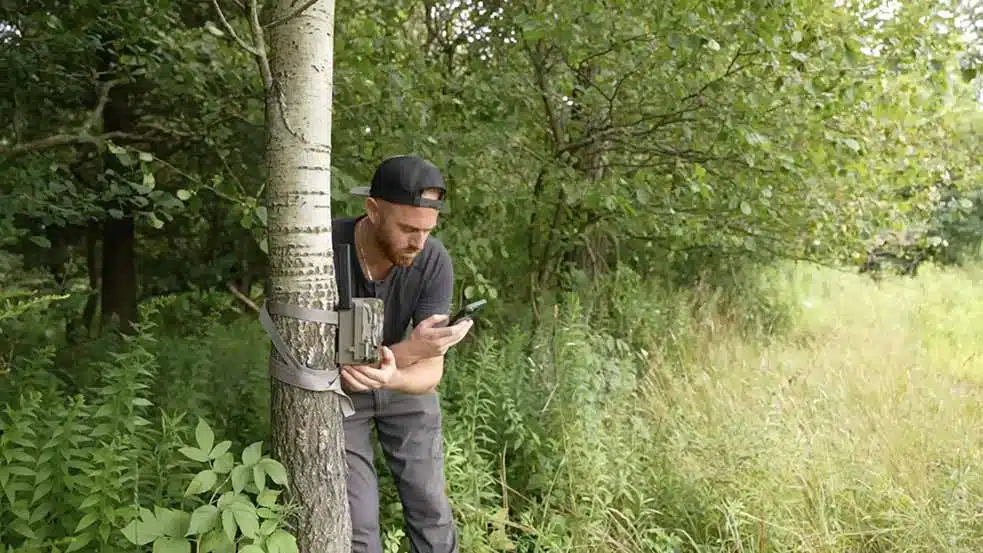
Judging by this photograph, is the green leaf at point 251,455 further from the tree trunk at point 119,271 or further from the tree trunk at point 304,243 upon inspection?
the tree trunk at point 119,271

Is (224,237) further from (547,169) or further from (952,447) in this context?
(952,447)

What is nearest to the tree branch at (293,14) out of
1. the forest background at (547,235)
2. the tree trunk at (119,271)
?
the forest background at (547,235)

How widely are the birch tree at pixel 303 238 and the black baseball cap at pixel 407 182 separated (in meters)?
0.38

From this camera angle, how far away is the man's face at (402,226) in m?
2.35

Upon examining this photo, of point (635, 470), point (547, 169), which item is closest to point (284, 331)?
point (635, 470)

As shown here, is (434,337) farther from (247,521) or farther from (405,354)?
(247,521)

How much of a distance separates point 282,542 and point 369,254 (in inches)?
43.9

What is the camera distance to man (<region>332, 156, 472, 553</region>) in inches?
91.5

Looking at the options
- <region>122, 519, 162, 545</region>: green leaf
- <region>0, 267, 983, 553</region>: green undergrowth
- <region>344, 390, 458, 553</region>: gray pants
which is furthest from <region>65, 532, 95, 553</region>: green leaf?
<region>344, 390, 458, 553</region>: gray pants

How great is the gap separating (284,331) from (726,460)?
2.65 meters

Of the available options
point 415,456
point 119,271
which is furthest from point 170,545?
point 119,271

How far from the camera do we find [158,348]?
180 inches

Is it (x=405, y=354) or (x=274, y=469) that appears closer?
(x=274, y=469)

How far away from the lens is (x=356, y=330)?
2027 mm
